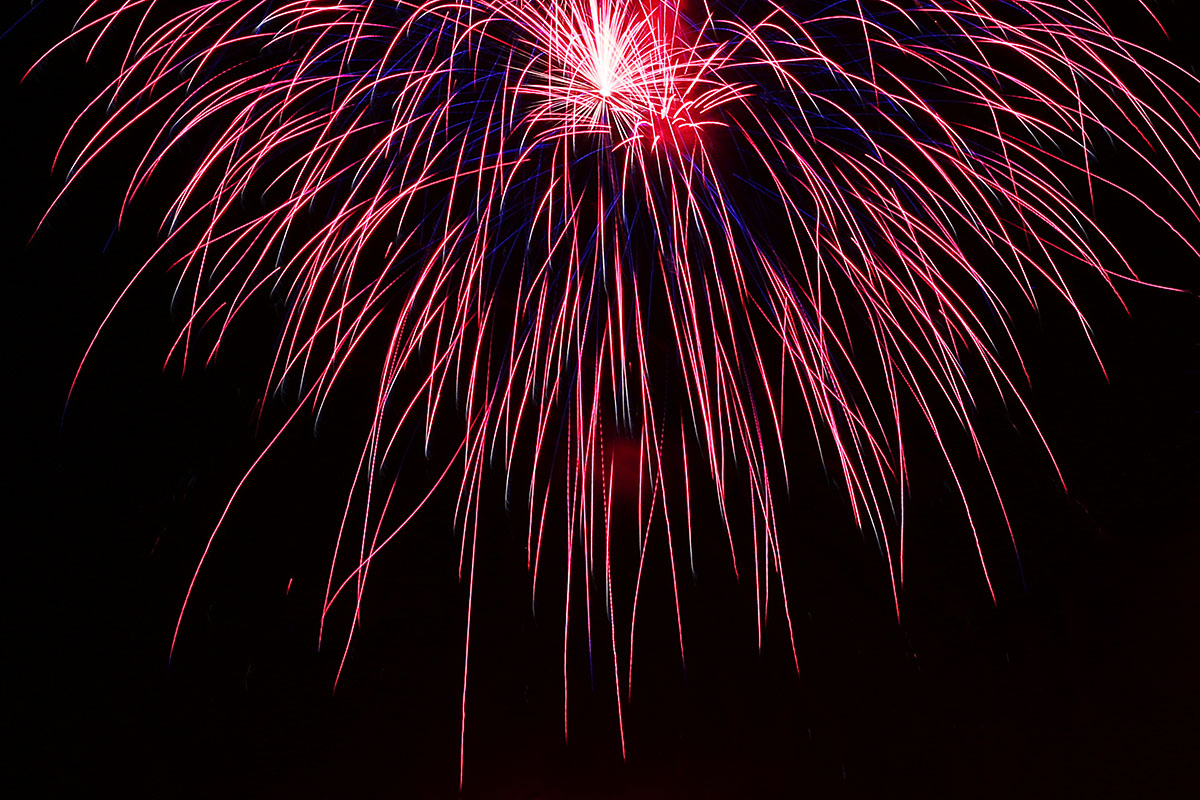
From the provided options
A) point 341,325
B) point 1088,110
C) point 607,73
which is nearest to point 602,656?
point 341,325

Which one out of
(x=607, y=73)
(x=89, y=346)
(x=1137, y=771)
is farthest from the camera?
(x=1137, y=771)

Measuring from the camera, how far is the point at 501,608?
1253 mm

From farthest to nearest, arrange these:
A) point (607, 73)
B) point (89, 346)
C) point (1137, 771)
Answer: point (1137, 771)
point (89, 346)
point (607, 73)

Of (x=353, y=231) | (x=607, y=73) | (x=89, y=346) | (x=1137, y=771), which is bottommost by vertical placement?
(x=1137, y=771)

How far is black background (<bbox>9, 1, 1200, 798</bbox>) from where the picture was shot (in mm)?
1172

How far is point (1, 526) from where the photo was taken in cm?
117

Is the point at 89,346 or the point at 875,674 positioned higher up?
the point at 89,346

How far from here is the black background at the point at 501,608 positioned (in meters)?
1.17

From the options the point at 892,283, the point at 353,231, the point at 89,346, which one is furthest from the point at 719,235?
the point at 89,346

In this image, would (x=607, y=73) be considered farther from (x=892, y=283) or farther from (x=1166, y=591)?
(x=1166, y=591)

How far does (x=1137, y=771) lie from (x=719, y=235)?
165 centimetres

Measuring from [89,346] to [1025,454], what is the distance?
2.20 meters

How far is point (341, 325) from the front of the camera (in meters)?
1.21

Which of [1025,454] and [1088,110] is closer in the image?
[1088,110]
